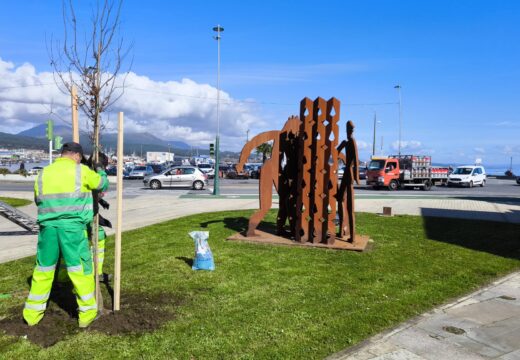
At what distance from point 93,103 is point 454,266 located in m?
6.31

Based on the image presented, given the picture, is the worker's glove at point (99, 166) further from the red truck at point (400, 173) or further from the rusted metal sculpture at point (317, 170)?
the red truck at point (400, 173)

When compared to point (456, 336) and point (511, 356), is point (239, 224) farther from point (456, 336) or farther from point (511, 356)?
point (511, 356)

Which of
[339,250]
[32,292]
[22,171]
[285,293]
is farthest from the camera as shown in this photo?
[22,171]

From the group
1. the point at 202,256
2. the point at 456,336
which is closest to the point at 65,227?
the point at 202,256

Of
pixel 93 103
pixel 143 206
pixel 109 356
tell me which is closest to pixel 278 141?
pixel 93 103

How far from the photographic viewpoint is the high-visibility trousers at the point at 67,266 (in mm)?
4211

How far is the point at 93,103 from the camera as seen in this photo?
466cm

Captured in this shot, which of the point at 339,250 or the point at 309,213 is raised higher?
the point at 309,213

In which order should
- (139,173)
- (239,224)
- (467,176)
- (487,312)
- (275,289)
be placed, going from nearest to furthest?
(487,312)
(275,289)
(239,224)
(467,176)
(139,173)

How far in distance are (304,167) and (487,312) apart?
4467 mm

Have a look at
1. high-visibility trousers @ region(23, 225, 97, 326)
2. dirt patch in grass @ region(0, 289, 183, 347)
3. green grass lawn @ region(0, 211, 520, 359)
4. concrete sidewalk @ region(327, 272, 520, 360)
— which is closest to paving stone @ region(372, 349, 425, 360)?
concrete sidewalk @ region(327, 272, 520, 360)

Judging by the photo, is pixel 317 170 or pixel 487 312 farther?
pixel 317 170

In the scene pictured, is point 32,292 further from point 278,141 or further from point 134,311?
point 278,141

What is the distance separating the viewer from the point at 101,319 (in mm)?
4547
